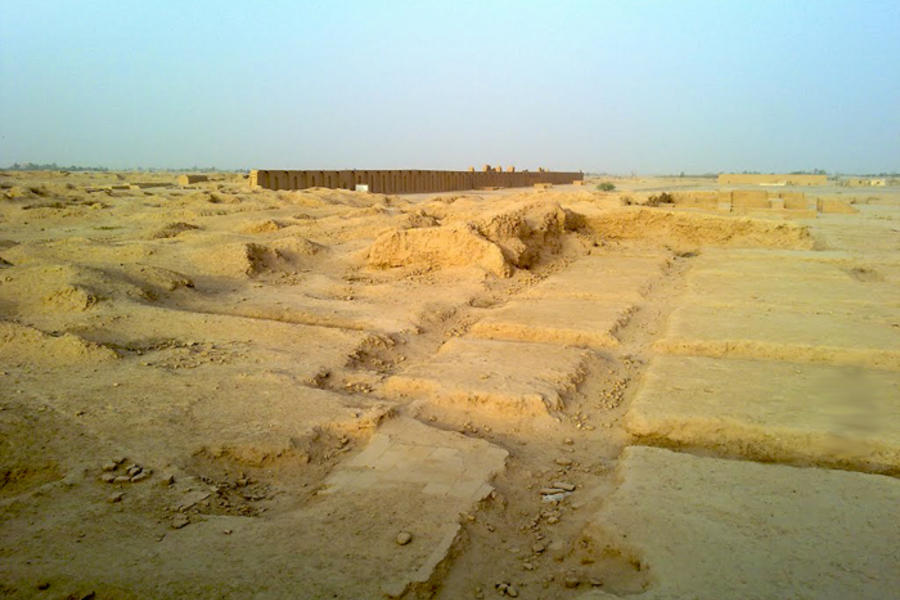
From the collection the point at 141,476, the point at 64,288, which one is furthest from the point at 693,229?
the point at 141,476

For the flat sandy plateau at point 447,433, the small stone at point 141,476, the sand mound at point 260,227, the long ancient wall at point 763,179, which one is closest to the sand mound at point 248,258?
the flat sandy plateau at point 447,433

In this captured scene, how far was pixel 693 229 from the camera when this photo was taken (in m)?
10.3

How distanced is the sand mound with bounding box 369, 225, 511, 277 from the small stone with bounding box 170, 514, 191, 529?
538 cm

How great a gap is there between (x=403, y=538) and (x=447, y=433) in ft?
3.43

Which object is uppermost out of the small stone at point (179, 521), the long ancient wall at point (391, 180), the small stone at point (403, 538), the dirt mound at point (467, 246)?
the long ancient wall at point (391, 180)

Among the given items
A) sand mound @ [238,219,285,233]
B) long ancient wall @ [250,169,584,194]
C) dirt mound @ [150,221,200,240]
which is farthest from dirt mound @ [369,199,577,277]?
long ancient wall @ [250,169,584,194]

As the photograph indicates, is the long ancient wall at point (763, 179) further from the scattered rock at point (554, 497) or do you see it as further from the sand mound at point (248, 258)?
the scattered rock at point (554, 497)

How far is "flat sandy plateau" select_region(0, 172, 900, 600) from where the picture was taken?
226cm

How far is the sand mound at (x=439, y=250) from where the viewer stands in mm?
7773

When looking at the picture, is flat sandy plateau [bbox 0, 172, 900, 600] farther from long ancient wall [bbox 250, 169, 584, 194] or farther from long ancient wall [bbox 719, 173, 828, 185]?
long ancient wall [bbox 719, 173, 828, 185]

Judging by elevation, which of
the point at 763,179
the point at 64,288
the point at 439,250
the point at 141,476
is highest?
the point at 763,179

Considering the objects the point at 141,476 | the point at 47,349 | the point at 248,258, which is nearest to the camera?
the point at 141,476

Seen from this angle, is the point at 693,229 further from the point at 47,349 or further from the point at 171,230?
the point at 47,349

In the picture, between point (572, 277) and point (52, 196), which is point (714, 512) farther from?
point (52, 196)
